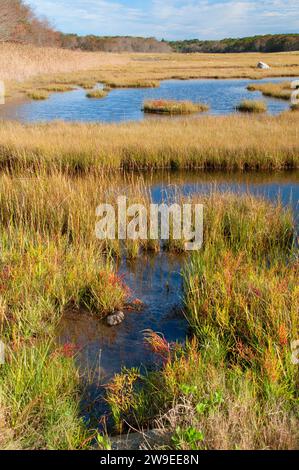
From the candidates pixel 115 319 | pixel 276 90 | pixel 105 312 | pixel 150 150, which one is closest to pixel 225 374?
pixel 115 319

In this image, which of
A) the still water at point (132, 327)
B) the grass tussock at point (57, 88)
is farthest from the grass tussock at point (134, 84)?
the still water at point (132, 327)

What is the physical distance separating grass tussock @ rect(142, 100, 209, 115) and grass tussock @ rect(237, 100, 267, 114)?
172cm

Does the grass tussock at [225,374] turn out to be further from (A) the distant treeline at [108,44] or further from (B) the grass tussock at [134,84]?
(A) the distant treeline at [108,44]

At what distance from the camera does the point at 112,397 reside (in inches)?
149

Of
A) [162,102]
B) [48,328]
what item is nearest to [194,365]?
[48,328]

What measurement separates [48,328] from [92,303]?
816mm

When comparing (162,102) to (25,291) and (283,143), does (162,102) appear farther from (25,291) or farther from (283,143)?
(25,291)

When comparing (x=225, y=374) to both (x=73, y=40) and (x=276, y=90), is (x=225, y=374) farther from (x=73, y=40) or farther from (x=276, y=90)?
(x=73, y=40)

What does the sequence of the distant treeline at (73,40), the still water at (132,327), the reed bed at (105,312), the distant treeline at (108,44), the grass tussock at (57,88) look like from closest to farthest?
the reed bed at (105,312) → the still water at (132,327) → the grass tussock at (57,88) → the distant treeline at (73,40) → the distant treeline at (108,44)

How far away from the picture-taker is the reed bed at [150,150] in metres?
12.5

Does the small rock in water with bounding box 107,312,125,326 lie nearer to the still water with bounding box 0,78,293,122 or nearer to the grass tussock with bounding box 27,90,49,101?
the still water with bounding box 0,78,293,122

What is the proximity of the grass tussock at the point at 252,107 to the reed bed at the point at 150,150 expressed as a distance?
24.8 ft

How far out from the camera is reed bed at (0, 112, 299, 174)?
41.0 ft
